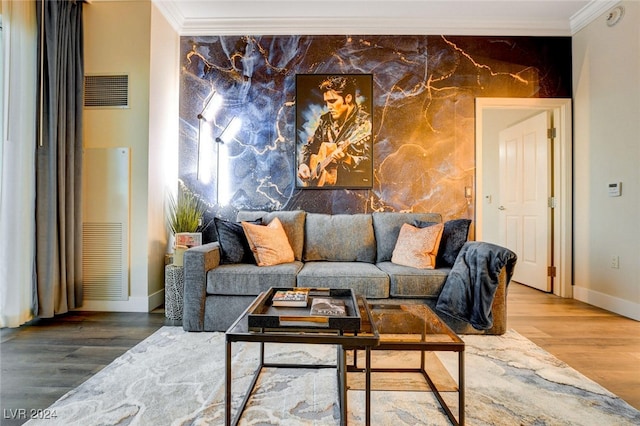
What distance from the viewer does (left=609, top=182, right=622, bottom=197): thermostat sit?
2865mm

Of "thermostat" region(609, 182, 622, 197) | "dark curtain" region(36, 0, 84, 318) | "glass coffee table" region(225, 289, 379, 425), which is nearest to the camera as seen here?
"glass coffee table" region(225, 289, 379, 425)

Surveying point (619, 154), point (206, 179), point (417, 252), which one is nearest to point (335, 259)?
point (417, 252)

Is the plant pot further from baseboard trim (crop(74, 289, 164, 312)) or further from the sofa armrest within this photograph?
baseboard trim (crop(74, 289, 164, 312))

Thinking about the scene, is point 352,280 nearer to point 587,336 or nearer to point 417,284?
point 417,284

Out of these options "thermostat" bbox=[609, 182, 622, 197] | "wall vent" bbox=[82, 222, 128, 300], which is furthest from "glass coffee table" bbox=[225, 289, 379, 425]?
"thermostat" bbox=[609, 182, 622, 197]

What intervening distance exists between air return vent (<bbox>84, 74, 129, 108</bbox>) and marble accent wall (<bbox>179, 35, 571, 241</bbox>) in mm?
603

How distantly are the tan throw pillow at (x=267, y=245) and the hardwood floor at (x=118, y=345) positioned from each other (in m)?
0.86

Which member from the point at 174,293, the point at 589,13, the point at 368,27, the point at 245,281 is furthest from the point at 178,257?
the point at 589,13

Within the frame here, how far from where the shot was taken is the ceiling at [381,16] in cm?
312

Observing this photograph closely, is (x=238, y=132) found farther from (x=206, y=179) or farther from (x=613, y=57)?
(x=613, y=57)

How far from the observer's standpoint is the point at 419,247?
2596mm

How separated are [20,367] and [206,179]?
2045 millimetres

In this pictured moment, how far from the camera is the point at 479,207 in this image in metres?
3.38

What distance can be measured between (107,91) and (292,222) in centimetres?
197
